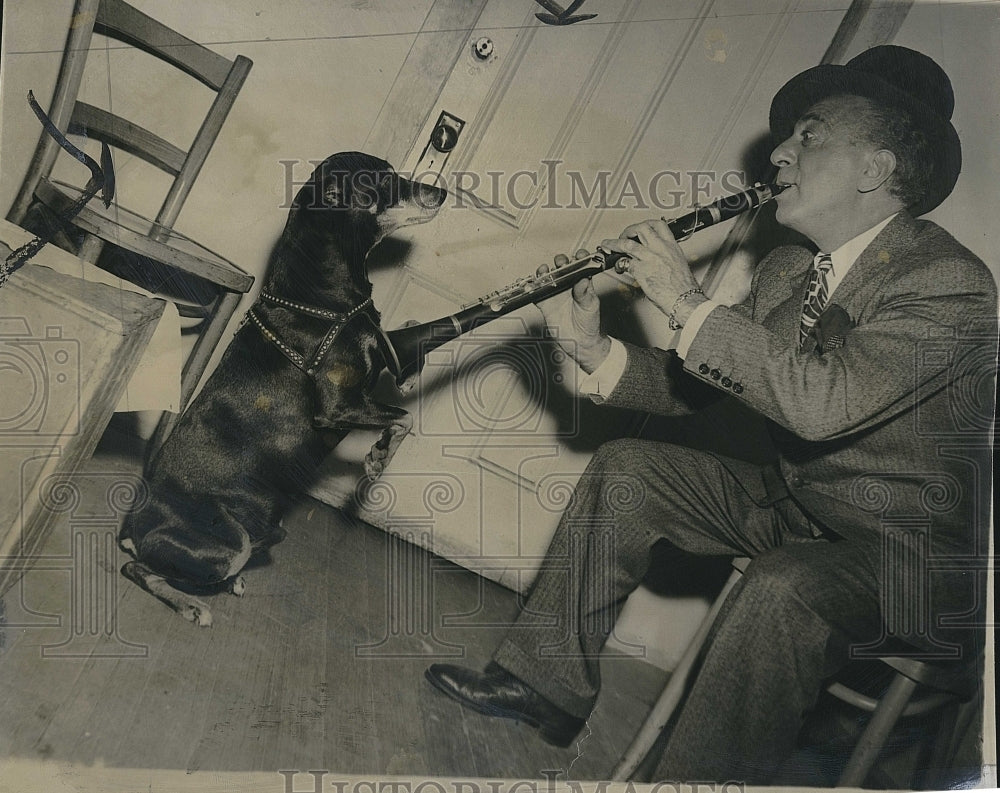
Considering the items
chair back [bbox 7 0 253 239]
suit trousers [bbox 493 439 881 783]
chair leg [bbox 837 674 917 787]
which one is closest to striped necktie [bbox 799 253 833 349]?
suit trousers [bbox 493 439 881 783]

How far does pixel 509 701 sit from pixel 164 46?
1.44 meters

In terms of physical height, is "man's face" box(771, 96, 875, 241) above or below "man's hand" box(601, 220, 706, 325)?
above

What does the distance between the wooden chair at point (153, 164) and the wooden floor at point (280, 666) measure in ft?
1.08

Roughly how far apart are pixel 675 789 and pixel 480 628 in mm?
471

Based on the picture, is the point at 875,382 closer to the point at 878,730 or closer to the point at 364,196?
the point at 878,730

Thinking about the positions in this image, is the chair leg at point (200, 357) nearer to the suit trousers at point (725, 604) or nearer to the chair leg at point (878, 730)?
the suit trousers at point (725, 604)

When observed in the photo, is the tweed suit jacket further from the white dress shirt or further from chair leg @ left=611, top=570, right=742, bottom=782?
chair leg @ left=611, top=570, right=742, bottom=782

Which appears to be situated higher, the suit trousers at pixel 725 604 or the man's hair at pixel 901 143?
the man's hair at pixel 901 143

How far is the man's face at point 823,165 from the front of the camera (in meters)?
1.66

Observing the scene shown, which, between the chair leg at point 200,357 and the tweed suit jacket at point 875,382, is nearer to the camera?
the tweed suit jacket at point 875,382

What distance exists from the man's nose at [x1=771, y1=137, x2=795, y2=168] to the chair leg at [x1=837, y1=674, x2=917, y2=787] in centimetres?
99

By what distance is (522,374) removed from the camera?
1711 millimetres

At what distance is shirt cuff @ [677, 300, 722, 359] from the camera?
158cm

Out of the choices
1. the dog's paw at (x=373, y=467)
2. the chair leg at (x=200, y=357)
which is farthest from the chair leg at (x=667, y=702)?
the chair leg at (x=200, y=357)
